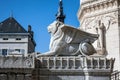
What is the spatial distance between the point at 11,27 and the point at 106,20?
135 ft

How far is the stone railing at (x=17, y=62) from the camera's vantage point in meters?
23.4

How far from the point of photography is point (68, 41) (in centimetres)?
2514

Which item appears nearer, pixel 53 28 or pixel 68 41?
pixel 68 41

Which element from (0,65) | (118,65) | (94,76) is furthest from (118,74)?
(0,65)

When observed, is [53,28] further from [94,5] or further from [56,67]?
[94,5]

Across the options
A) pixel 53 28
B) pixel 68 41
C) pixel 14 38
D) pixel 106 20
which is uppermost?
pixel 14 38

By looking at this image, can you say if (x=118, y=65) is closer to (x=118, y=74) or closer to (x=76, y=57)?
(x=118, y=74)

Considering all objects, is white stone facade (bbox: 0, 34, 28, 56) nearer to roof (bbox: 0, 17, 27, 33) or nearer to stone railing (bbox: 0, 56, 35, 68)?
roof (bbox: 0, 17, 27, 33)

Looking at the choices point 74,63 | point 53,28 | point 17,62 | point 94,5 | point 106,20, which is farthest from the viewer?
point 94,5

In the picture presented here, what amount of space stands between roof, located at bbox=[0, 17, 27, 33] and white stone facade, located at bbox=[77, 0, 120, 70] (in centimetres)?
3681

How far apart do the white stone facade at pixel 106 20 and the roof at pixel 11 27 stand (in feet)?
121

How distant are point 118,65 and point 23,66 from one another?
551 inches

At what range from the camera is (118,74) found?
3069cm

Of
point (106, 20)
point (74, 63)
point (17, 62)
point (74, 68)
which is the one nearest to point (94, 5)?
point (106, 20)
